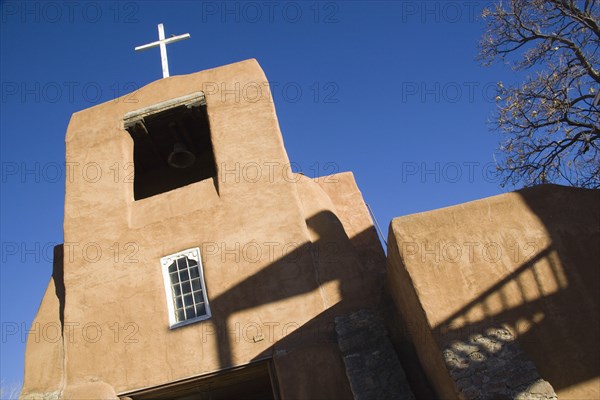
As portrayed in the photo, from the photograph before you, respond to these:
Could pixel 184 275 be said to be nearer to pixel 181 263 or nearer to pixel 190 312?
pixel 181 263

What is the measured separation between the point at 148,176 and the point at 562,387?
1142 centimetres

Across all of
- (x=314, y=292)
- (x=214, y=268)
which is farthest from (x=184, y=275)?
(x=314, y=292)

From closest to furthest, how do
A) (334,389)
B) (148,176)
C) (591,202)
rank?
1. (591,202)
2. (334,389)
3. (148,176)

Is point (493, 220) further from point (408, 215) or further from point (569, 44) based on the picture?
point (569, 44)

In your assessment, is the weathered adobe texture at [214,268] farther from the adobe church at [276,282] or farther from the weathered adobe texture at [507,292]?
the weathered adobe texture at [507,292]

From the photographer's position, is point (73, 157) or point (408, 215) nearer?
point (408, 215)

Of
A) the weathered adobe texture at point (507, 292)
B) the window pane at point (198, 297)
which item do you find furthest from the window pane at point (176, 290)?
the weathered adobe texture at point (507, 292)

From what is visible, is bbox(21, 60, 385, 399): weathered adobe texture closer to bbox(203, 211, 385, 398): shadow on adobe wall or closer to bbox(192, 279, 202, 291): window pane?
bbox(203, 211, 385, 398): shadow on adobe wall

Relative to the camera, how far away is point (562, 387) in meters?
6.75

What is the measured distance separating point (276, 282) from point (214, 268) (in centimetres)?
129

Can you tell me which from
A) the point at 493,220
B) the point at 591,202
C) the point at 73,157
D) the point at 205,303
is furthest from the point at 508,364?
the point at 73,157

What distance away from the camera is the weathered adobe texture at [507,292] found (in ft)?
22.0

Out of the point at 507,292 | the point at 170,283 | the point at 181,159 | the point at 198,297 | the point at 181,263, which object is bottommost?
the point at 507,292

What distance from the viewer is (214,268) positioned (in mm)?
9938
